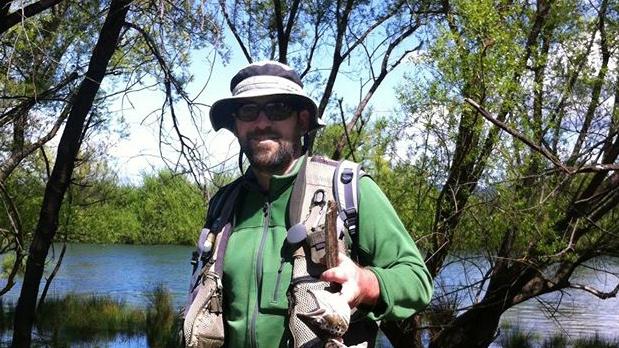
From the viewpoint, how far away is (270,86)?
225 cm

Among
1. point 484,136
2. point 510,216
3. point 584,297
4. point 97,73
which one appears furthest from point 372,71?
point 584,297

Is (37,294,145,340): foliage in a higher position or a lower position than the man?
lower

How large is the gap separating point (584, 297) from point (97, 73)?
19.8 m

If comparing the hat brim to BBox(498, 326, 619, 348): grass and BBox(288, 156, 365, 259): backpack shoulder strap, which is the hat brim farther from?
BBox(498, 326, 619, 348): grass

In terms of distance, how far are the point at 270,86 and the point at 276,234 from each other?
0.42 metres

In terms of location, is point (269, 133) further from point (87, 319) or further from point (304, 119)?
point (87, 319)

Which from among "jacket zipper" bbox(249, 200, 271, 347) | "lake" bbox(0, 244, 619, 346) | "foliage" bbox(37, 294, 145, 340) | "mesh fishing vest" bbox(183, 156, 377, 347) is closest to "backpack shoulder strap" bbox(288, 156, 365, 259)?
"mesh fishing vest" bbox(183, 156, 377, 347)

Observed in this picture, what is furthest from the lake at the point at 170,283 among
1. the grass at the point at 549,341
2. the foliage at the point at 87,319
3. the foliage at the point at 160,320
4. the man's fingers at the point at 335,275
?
the man's fingers at the point at 335,275

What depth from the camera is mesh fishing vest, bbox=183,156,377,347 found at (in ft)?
6.59

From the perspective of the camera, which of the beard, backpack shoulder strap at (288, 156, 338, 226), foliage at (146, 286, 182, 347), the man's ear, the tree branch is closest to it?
backpack shoulder strap at (288, 156, 338, 226)

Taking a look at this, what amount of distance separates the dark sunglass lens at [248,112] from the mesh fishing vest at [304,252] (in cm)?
20

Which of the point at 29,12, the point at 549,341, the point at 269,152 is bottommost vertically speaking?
the point at 549,341

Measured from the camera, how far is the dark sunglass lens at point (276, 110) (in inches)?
89.4

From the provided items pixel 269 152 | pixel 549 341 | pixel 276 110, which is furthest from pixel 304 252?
pixel 549 341
